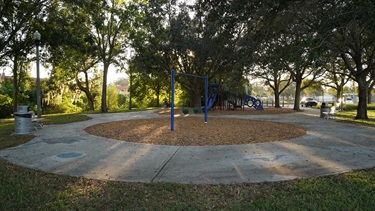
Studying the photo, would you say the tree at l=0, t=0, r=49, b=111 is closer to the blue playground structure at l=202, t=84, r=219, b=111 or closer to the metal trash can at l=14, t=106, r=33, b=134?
the metal trash can at l=14, t=106, r=33, b=134

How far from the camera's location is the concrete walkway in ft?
13.9

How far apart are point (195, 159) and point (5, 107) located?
70.7ft

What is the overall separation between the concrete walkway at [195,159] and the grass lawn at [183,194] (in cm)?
31

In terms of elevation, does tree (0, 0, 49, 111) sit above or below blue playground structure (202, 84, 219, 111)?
above

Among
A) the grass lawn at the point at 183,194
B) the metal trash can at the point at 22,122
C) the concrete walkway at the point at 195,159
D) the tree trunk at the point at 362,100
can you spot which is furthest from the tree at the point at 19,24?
the tree trunk at the point at 362,100

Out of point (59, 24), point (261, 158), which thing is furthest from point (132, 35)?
point (261, 158)

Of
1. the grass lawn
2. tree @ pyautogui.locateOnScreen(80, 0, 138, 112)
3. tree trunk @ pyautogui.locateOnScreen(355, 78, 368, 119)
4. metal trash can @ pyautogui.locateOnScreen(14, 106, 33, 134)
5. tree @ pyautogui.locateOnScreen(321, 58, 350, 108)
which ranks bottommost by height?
the grass lawn

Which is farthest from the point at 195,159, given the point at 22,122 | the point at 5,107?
the point at 5,107

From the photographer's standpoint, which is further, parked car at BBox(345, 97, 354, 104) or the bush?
parked car at BBox(345, 97, 354, 104)

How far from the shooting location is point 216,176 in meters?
4.17

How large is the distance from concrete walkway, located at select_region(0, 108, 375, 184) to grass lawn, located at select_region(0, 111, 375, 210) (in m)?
0.31

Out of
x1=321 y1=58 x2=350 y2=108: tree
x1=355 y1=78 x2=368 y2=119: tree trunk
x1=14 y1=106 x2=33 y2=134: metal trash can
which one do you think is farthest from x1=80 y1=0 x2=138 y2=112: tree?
x1=321 y1=58 x2=350 y2=108: tree

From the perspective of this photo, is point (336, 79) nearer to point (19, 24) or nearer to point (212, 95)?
point (212, 95)

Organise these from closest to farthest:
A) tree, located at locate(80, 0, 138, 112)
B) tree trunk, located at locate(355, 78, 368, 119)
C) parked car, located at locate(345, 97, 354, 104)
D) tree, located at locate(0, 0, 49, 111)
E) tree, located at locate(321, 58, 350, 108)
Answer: tree, located at locate(0, 0, 49, 111)
tree trunk, located at locate(355, 78, 368, 119)
tree, located at locate(80, 0, 138, 112)
tree, located at locate(321, 58, 350, 108)
parked car, located at locate(345, 97, 354, 104)
